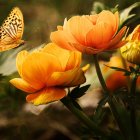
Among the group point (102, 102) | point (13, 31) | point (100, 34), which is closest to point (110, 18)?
point (100, 34)

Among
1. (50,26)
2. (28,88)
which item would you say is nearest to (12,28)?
(28,88)

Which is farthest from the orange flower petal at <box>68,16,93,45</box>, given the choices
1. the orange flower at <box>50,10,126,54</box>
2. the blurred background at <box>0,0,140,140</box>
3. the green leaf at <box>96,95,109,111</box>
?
the blurred background at <box>0,0,140,140</box>

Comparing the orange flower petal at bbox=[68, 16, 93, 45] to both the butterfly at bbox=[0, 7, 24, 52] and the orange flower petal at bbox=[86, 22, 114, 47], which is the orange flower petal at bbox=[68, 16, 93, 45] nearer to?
the orange flower petal at bbox=[86, 22, 114, 47]

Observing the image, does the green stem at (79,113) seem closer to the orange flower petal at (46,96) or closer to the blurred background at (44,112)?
the orange flower petal at (46,96)

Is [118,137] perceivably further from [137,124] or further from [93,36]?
[93,36]

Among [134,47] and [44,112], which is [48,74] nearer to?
[134,47]

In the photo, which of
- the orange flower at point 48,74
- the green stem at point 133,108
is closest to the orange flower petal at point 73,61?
the orange flower at point 48,74
